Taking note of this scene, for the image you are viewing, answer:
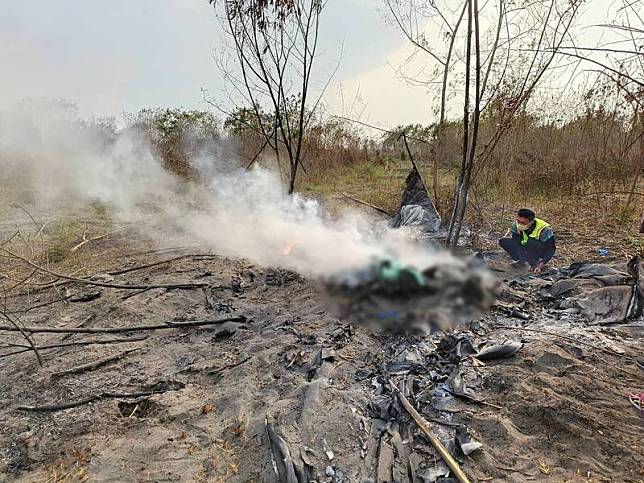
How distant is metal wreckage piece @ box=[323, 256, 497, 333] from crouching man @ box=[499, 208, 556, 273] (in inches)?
168

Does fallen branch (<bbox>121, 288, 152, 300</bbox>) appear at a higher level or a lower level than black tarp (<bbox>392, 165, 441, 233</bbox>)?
lower

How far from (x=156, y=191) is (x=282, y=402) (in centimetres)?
1192

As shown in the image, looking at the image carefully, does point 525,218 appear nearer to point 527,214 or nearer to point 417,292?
point 527,214

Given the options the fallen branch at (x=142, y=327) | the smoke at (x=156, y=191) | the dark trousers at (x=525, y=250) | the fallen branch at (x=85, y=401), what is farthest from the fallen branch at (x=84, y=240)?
the dark trousers at (x=525, y=250)

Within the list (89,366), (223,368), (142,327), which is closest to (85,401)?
(89,366)

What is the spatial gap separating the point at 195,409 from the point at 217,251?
4.91 m

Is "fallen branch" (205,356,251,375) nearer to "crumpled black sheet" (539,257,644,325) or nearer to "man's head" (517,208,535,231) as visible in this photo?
"crumpled black sheet" (539,257,644,325)

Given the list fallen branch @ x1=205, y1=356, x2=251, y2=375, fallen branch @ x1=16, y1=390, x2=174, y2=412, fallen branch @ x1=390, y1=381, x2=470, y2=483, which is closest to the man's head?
fallen branch @ x1=390, y1=381, x2=470, y2=483

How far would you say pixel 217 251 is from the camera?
823cm

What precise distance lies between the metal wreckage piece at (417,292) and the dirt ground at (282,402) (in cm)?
112

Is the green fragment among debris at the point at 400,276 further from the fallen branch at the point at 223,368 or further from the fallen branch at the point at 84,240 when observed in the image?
the fallen branch at the point at 84,240

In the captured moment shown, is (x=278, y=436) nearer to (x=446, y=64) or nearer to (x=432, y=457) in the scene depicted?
(x=432, y=457)

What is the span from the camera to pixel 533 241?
640 cm

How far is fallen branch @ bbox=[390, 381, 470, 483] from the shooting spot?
264cm
